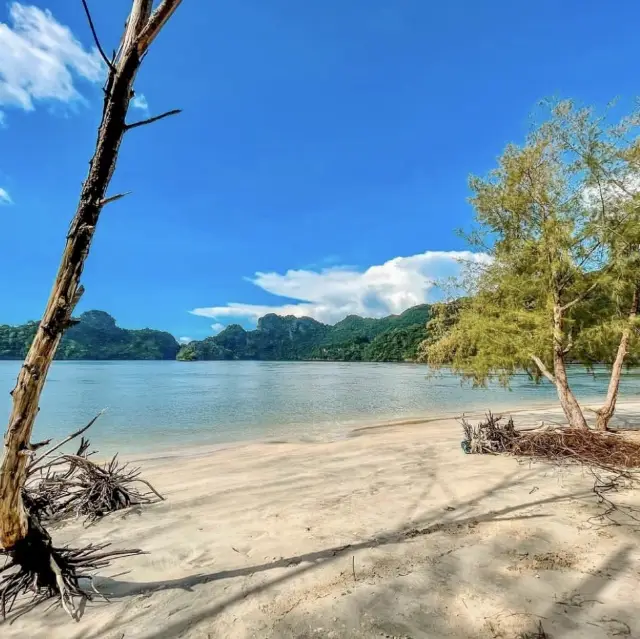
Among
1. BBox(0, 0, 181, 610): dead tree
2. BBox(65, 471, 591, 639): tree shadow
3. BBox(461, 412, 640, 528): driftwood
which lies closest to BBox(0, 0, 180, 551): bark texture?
BBox(0, 0, 181, 610): dead tree

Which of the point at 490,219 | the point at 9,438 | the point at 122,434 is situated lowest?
the point at 122,434

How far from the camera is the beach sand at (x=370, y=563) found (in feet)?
9.08

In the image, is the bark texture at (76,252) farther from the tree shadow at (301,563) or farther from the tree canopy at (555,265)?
the tree canopy at (555,265)

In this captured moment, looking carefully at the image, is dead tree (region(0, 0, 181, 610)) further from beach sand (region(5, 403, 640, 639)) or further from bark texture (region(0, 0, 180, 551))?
beach sand (region(5, 403, 640, 639))

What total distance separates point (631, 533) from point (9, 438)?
5583 mm

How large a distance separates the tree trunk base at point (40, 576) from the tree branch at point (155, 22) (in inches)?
136

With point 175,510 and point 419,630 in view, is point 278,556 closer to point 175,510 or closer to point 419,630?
point 419,630

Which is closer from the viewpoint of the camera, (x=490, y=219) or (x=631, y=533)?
(x=631, y=533)


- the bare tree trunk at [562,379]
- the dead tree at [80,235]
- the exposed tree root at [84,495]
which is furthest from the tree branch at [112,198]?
the bare tree trunk at [562,379]

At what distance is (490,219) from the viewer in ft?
32.8

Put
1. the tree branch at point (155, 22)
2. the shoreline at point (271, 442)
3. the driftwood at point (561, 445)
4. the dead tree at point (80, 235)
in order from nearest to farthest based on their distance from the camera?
the tree branch at point (155, 22) → the dead tree at point (80, 235) → the driftwood at point (561, 445) → the shoreline at point (271, 442)

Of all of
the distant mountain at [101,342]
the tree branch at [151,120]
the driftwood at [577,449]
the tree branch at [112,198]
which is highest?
the distant mountain at [101,342]

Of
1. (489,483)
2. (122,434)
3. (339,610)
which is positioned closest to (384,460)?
(489,483)

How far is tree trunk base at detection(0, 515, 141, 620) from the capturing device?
2.93 meters
